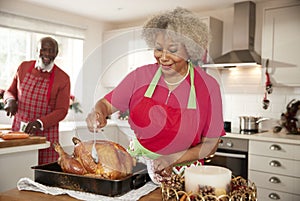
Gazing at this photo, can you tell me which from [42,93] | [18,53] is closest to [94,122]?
[42,93]

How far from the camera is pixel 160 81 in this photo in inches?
48.8

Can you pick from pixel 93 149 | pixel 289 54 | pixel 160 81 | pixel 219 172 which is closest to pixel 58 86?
pixel 160 81

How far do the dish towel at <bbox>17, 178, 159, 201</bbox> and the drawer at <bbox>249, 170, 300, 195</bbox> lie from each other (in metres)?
1.69

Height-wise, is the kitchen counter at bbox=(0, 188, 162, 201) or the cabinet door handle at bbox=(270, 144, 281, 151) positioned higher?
the kitchen counter at bbox=(0, 188, 162, 201)

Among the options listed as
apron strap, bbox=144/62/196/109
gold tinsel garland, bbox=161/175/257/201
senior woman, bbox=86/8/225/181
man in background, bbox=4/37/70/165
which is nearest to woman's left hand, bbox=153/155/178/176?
senior woman, bbox=86/8/225/181

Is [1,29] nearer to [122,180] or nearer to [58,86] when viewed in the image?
[58,86]

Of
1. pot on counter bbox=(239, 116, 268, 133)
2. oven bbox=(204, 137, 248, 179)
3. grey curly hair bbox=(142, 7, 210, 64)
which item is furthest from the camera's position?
pot on counter bbox=(239, 116, 268, 133)

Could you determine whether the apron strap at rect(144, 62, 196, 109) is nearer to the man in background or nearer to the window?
the man in background

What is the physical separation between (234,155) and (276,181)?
0.36m

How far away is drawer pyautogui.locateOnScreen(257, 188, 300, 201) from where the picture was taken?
7.70ft

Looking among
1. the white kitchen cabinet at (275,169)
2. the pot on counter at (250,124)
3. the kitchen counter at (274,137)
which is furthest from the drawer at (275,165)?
the pot on counter at (250,124)

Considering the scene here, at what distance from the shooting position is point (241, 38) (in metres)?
2.87

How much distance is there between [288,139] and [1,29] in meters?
2.59

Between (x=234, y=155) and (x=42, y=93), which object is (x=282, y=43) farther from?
(x=42, y=93)
